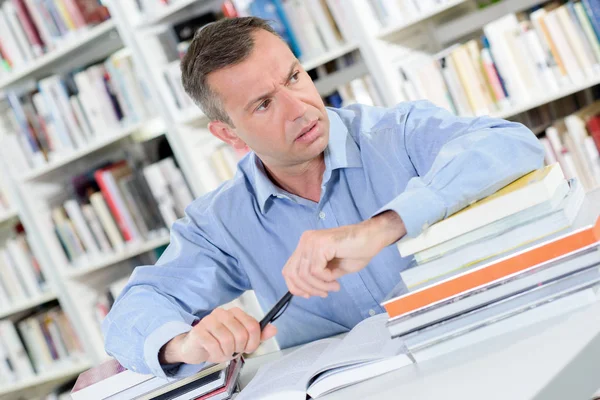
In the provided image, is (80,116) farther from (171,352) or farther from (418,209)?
(418,209)

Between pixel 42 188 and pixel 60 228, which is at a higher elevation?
pixel 42 188

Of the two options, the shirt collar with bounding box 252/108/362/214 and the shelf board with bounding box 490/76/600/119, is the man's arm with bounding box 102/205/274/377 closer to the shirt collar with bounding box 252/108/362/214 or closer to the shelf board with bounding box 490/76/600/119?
the shirt collar with bounding box 252/108/362/214

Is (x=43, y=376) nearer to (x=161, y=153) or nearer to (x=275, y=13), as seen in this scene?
(x=161, y=153)

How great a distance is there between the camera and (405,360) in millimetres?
852

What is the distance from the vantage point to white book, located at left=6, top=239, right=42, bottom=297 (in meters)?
2.96

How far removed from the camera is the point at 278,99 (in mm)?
1293

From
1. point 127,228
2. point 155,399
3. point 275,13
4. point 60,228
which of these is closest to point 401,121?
point 155,399

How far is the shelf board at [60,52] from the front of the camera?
2.60 m

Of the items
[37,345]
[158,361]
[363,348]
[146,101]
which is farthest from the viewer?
[37,345]

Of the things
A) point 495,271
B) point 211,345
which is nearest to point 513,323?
point 495,271

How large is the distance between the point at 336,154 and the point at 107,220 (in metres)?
1.64

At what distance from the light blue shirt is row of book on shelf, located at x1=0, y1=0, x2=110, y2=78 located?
57.4 inches

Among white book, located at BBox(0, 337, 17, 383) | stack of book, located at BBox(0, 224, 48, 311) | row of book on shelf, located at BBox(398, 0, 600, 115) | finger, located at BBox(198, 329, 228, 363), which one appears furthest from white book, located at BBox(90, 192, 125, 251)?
finger, located at BBox(198, 329, 228, 363)

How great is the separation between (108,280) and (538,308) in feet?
8.06
